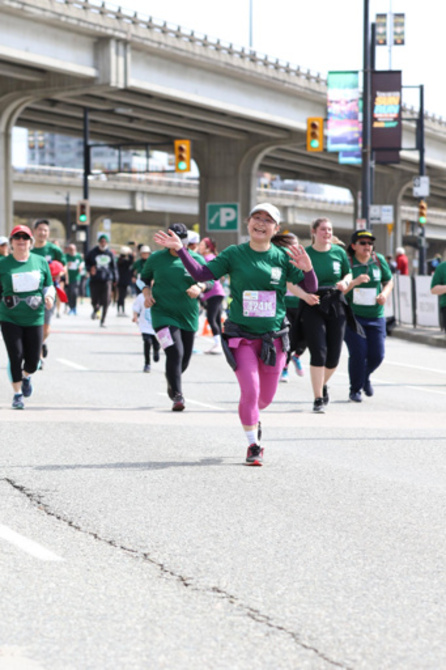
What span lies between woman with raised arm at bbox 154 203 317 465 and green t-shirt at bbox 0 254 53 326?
3.24 m

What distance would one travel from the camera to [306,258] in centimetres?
884

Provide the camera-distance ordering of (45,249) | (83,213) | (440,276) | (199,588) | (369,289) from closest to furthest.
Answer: (199,588) < (369,289) < (440,276) < (45,249) < (83,213)

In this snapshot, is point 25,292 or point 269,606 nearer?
point 269,606

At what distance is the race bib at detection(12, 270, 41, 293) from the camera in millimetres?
11695

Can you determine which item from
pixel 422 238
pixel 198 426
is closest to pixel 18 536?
pixel 198 426

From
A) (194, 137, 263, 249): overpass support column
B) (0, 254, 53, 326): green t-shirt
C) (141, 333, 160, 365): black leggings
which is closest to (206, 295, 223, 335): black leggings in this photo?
(141, 333, 160, 365): black leggings

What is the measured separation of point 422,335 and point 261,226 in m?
17.3

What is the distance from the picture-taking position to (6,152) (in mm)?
46375

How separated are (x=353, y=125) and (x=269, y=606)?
3016 centimetres

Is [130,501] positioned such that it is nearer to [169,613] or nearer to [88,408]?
[169,613]

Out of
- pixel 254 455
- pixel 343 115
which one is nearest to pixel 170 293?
pixel 254 455

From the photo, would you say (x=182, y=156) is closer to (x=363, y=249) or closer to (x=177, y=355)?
(x=363, y=249)

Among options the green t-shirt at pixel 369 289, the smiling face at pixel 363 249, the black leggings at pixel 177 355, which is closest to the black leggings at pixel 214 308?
the green t-shirt at pixel 369 289

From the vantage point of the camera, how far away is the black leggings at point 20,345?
11.9 m
